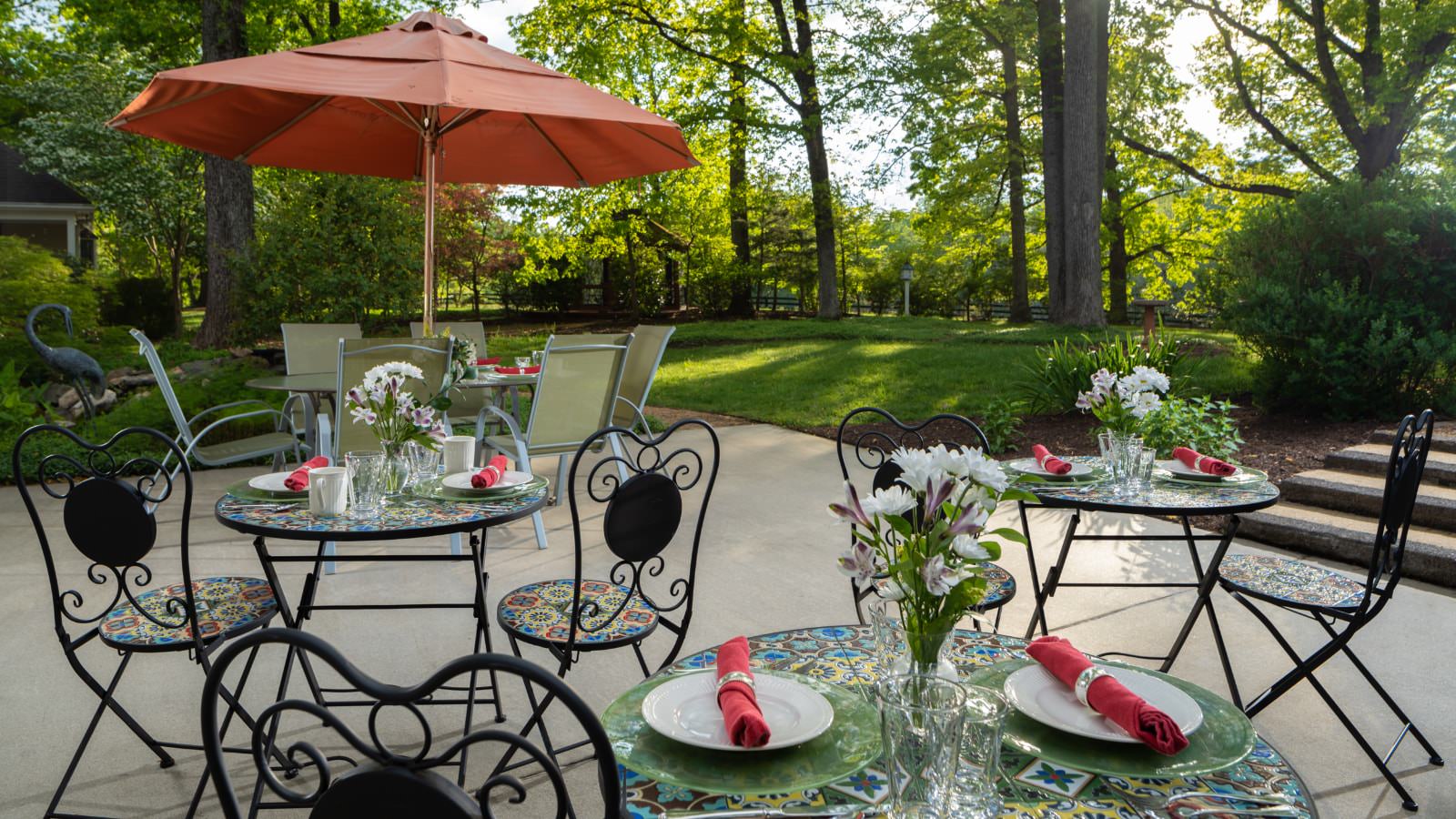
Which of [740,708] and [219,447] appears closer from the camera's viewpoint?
[740,708]

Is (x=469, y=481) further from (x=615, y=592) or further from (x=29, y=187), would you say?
(x=29, y=187)

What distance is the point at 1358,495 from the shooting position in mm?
5168

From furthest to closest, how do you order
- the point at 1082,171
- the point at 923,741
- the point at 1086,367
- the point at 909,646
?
1. the point at 1082,171
2. the point at 1086,367
3. the point at 909,646
4. the point at 923,741

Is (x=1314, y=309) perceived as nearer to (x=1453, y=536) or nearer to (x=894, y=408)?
(x=1453, y=536)

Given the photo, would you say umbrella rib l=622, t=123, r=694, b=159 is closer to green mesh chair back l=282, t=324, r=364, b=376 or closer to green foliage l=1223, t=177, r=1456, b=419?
green mesh chair back l=282, t=324, r=364, b=376

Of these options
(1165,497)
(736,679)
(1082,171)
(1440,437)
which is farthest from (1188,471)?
(1082,171)

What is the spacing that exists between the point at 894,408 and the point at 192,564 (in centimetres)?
692

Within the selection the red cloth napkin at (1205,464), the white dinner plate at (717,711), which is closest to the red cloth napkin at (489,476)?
the white dinner plate at (717,711)

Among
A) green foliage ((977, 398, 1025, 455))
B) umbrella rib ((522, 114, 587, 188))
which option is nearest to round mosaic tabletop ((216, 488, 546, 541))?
umbrella rib ((522, 114, 587, 188))

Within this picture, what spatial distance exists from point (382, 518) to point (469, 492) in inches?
12.7

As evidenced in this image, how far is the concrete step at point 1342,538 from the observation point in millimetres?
4289

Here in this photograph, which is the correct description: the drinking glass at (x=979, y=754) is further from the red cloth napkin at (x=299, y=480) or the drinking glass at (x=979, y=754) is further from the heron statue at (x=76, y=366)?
the heron statue at (x=76, y=366)

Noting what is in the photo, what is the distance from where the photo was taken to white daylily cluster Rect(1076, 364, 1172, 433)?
2.96 m

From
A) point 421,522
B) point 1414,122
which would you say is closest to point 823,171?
point 1414,122
